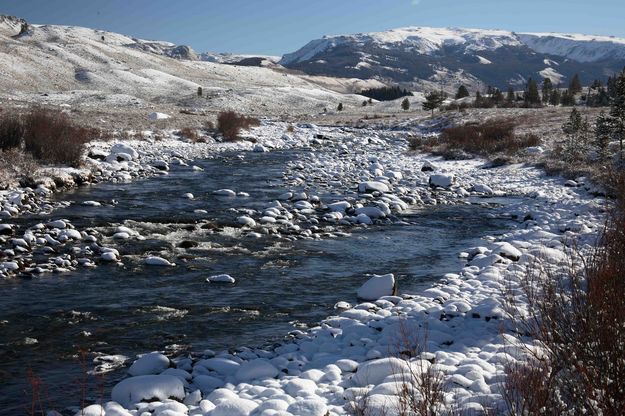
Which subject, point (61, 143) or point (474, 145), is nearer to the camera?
point (61, 143)

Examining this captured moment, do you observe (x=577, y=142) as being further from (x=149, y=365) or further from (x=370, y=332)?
(x=149, y=365)

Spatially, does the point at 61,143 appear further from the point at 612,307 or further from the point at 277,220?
the point at 612,307

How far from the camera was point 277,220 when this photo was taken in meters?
14.0

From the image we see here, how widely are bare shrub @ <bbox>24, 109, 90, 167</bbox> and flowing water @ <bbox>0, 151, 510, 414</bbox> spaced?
3.61 m

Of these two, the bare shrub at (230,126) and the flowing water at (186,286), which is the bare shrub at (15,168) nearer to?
the flowing water at (186,286)

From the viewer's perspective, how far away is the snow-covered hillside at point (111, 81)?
6041 centimetres

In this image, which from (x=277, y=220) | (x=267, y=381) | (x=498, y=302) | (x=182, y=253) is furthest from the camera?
(x=277, y=220)

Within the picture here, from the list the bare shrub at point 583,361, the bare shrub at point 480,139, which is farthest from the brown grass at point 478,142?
the bare shrub at point 583,361

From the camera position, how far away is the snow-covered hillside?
2378 inches

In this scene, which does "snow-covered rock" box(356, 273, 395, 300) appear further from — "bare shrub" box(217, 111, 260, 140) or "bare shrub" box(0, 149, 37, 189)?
"bare shrub" box(217, 111, 260, 140)

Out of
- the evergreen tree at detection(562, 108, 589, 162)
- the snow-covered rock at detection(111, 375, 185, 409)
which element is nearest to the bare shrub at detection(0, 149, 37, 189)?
the snow-covered rock at detection(111, 375, 185, 409)

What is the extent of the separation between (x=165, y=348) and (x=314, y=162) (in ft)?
65.6

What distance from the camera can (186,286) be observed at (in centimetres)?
922

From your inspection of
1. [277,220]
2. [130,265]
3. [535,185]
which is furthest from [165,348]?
[535,185]
